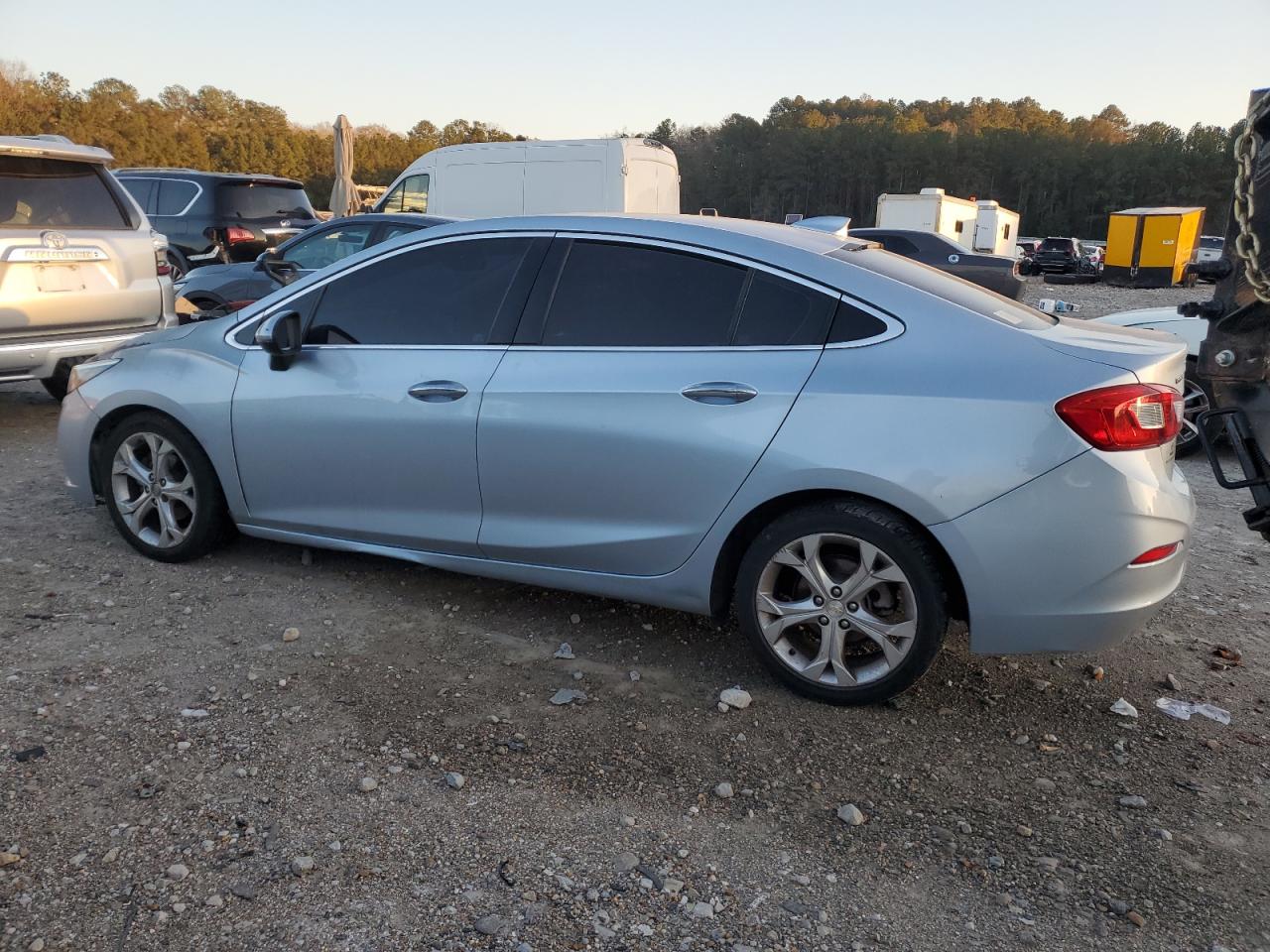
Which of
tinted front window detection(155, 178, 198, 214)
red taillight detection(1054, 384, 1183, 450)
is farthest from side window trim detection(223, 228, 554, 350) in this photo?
tinted front window detection(155, 178, 198, 214)

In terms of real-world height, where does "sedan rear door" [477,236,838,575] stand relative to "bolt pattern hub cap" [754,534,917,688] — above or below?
above

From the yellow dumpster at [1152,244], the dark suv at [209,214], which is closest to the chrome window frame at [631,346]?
the dark suv at [209,214]

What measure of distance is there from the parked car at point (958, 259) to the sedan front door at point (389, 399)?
39.9 feet

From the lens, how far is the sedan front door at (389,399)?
388 centimetres

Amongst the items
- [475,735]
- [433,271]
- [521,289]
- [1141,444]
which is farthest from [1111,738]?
[433,271]

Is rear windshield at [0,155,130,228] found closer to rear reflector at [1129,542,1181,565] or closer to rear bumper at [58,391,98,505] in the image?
A: rear bumper at [58,391,98,505]

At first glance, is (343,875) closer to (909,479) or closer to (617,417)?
(617,417)

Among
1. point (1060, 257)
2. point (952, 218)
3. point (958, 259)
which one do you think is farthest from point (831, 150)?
point (958, 259)

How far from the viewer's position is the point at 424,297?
4062 millimetres

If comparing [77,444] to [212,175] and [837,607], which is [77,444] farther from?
[212,175]

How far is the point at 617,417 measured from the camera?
3537mm

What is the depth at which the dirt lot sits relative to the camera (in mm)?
2410

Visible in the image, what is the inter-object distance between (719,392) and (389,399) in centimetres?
136

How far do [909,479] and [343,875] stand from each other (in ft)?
6.38
